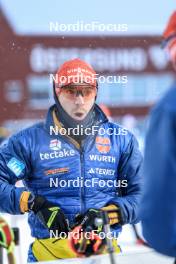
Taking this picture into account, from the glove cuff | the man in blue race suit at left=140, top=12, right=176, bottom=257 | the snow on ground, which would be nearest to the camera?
the man in blue race suit at left=140, top=12, right=176, bottom=257

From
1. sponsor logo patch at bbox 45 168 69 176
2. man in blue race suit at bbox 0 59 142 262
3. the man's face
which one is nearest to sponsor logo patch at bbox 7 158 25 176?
man in blue race suit at bbox 0 59 142 262

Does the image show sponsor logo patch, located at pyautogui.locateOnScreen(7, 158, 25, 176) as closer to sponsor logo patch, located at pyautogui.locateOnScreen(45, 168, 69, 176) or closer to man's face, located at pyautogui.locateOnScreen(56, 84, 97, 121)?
sponsor logo patch, located at pyautogui.locateOnScreen(45, 168, 69, 176)

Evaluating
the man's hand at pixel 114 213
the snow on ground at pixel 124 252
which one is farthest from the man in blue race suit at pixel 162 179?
the man's hand at pixel 114 213

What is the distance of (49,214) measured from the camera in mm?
2057

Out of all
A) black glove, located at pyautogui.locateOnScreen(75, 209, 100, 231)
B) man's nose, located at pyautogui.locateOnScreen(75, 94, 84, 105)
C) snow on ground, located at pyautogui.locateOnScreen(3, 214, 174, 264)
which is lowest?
snow on ground, located at pyautogui.locateOnScreen(3, 214, 174, 264)

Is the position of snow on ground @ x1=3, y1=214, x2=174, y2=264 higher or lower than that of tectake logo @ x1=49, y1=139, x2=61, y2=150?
lower

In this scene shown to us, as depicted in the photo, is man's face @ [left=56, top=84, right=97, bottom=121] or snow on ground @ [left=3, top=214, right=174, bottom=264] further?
man's face @ [left=56, top=84, right=97, bottom=121]

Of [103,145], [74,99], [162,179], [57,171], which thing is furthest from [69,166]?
[162,179]

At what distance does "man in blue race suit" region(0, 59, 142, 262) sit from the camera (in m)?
2.07

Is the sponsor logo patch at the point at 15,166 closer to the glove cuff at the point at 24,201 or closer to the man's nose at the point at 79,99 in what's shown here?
the glove cuff at the point at 24,201

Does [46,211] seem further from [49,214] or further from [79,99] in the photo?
[79,99]

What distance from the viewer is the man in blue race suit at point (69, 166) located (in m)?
2.07

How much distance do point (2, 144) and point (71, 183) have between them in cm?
30

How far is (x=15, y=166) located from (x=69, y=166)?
21 centimetres
